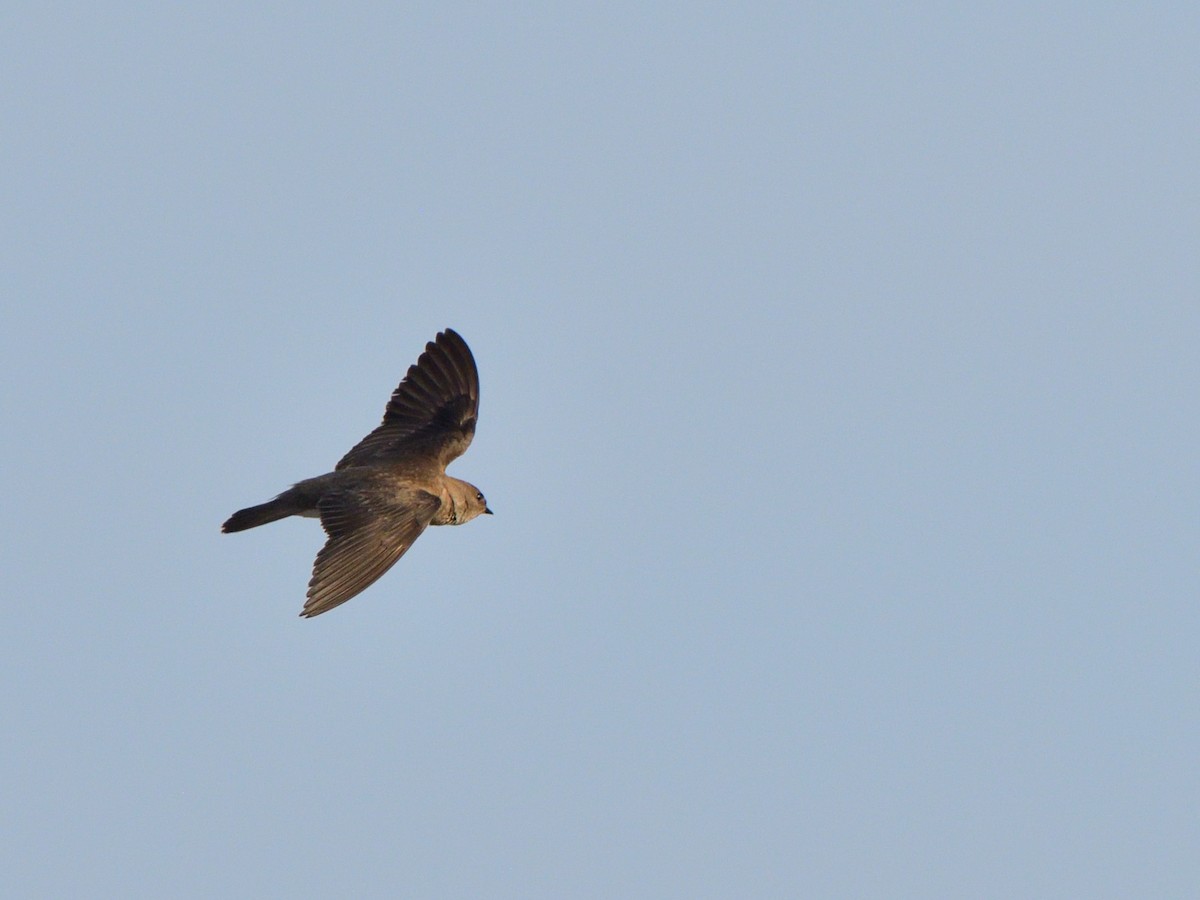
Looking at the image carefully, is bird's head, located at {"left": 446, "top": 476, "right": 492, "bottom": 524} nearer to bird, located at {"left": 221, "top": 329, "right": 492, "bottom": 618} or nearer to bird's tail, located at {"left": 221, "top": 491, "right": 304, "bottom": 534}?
bird, located at {"left": 221, "top": 329, "right": 492, "bottom": 618}

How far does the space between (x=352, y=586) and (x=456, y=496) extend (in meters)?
2.31

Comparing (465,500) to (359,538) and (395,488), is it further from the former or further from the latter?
(359,538)

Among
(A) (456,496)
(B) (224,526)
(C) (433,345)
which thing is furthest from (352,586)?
(C) (433,345)

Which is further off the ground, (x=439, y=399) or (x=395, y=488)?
(x=439, y=399)

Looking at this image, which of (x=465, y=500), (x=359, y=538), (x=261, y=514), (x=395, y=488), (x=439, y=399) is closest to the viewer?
(x=359, y=538)

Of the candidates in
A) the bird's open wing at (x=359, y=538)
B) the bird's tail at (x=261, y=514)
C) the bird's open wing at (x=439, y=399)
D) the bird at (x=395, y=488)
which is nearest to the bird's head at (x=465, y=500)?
the bird at (x=395, y=488)

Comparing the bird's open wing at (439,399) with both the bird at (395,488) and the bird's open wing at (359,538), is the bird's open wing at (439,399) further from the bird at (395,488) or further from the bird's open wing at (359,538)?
the bird's open wing at (359,538)

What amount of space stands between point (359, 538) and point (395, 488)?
911 mm

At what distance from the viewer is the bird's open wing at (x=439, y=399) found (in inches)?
559

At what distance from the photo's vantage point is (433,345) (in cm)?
1433

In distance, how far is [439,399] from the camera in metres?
14.3

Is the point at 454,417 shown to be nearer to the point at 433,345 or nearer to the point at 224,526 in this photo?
the point at 433,345

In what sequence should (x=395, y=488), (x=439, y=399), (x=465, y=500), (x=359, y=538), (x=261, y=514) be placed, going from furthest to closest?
1. (x=439, y=399)
2. (x=465, y=500)
3. (x=395, y=488)
4. (x=261, y=514)
5. (x=359, y=538)

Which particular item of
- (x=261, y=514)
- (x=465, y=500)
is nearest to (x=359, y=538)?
A: (x=261, y=514)
